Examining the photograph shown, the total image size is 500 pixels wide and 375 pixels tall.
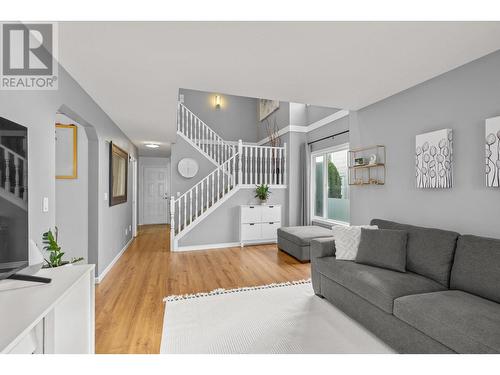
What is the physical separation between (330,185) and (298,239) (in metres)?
1.83

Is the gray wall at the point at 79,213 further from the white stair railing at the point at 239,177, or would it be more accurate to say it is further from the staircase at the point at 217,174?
the white stair railing at the point at 239,177

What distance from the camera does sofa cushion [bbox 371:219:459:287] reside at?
209 centimetres

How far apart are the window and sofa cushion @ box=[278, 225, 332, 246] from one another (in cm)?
80

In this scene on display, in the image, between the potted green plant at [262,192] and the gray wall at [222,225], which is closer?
the gray wall at [222,225]

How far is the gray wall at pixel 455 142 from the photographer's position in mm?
2143

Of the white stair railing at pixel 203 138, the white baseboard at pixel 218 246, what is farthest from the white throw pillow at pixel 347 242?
the white stair railing at pixel 203 138

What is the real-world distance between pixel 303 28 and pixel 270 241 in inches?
174

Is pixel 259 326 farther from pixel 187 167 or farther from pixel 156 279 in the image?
pixel 187 167

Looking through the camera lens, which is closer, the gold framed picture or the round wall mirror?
the gold framed picture

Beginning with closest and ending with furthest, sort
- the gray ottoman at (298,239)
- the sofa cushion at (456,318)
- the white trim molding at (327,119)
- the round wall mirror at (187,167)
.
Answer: the sofa cushion at (456,318)
the gray ottoman at (298,239)
the white trim molding at (327,119)
the round wall mirror at (187,167)

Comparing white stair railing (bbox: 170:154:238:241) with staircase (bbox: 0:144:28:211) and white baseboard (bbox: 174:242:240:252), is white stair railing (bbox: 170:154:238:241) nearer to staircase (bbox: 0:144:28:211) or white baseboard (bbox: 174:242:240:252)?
white baseboard (bbox: 174:242:240:252)

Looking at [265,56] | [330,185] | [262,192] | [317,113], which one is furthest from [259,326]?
[317,113]

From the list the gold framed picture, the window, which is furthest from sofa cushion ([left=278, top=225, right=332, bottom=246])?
the gold framed picture

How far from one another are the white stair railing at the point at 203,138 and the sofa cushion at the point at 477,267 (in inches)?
186
